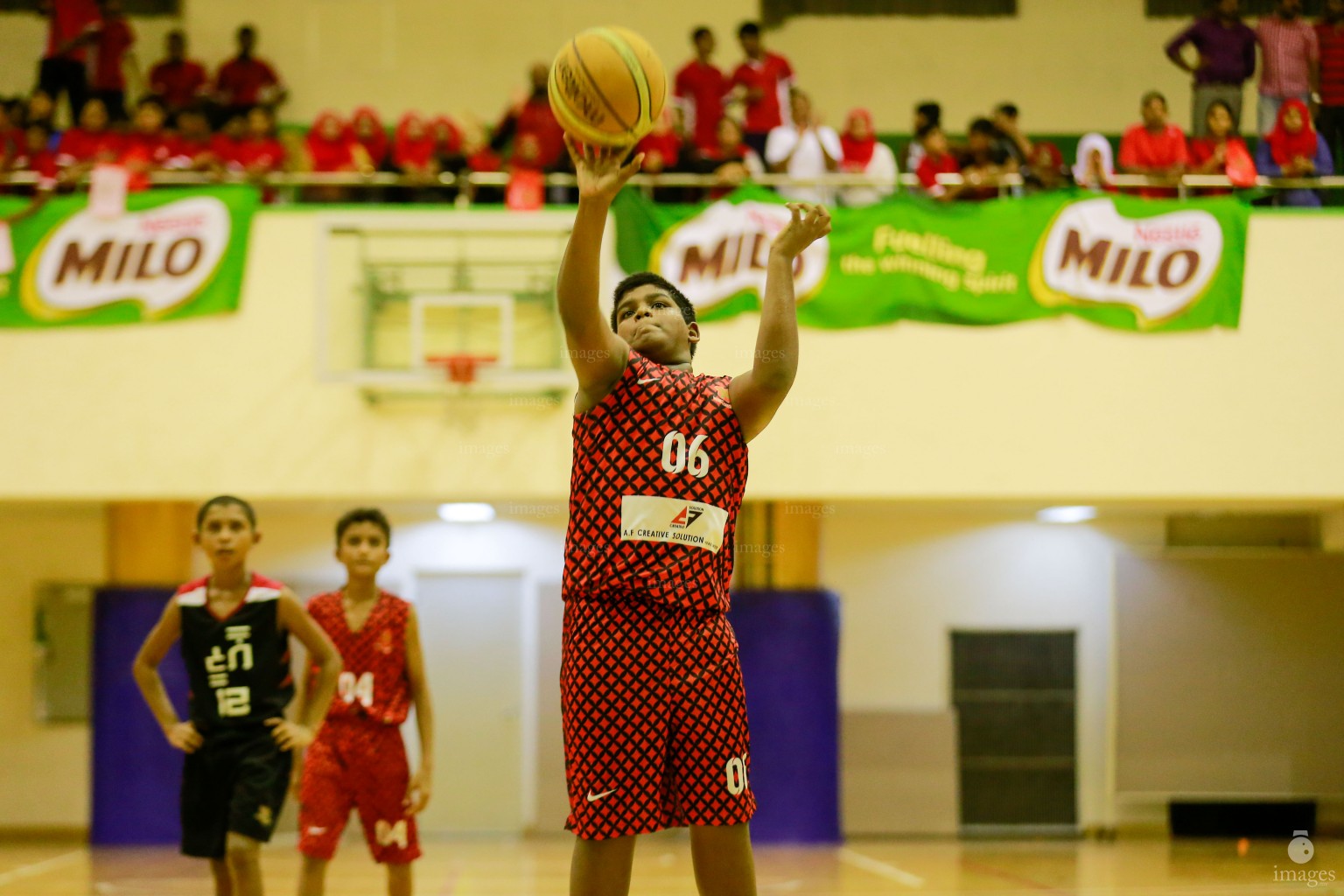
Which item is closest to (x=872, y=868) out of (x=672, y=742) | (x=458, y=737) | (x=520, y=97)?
(x=458, y=737)

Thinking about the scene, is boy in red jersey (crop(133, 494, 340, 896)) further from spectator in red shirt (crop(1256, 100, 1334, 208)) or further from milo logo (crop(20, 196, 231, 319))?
spectator in red shirt (crop(1256, 100, 1334, 208))

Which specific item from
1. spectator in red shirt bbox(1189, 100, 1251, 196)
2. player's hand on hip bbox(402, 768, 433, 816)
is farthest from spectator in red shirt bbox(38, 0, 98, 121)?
spectator in red shirt bbox(1189, 100, 1251, 196)

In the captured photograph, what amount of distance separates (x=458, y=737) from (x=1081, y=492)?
655 cm

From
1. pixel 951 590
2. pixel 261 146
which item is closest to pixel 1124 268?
pixel 951 590

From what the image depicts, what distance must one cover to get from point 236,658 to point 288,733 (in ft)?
1.26

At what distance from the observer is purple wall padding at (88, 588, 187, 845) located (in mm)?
11992

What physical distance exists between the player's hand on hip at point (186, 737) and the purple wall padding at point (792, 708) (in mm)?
7227

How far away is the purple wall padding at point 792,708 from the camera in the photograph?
12.2 meters

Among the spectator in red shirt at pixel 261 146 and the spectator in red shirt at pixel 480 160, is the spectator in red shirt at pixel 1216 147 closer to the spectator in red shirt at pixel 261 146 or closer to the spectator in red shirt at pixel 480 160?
the spectator in red shirt at pixel 480 160

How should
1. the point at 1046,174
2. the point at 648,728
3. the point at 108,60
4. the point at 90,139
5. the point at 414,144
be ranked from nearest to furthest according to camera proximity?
the point at 648,728 → the point at 1046,174 → the point at 90,139 → the point at 414,144 → the point at 108,60

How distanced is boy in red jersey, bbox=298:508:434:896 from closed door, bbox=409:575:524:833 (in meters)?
6.81

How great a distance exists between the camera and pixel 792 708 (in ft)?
40.1

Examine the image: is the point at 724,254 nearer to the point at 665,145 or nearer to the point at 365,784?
the point at 665,145

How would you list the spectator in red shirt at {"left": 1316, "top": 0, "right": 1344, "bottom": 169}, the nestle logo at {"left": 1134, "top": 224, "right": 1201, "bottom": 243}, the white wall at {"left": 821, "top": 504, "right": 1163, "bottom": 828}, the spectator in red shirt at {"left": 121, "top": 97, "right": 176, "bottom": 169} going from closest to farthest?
the nestle logo at {"left": 1134, "top": 224, "right": 1201, "bottom": 243}
the spectator in red shirt at {"left": 121, "top": 97, "right": 176, "bottom": 169}
the spectator in red shirt at {"left": 1316, "top": 0, "right": 1344, "bottom": 169}
the white wall at {"left": 821, "top": 504, "right": 1163, "bottom": 828}
